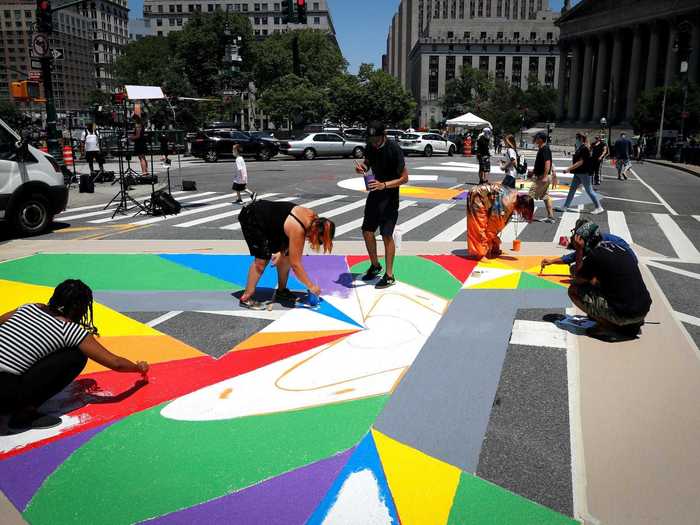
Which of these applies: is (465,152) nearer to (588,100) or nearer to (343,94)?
(343,94)

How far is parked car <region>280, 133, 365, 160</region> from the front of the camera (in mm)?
34500

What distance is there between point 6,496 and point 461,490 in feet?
8.51

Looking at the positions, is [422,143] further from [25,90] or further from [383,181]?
[383,181]

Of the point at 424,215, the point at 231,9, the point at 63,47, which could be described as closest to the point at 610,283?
the point at 424,215

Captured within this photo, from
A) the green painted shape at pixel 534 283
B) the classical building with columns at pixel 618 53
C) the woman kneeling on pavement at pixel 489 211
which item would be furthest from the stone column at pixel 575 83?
the green painted shape at pixel 534 283

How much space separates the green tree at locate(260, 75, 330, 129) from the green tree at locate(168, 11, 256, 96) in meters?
28.5

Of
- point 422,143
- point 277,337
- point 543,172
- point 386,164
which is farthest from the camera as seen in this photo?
point 422,143

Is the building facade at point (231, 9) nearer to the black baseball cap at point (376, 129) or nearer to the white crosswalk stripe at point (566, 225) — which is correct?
the white crosswalk stripe at point (566, 225)

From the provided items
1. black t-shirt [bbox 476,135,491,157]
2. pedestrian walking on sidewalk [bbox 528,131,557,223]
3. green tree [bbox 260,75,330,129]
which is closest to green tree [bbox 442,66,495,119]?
green tree [bbox 260,75,330,129]

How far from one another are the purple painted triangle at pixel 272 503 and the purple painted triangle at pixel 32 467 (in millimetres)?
849

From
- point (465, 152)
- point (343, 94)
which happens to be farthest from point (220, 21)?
point (465, 152)

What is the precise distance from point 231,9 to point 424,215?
15040 centimetres

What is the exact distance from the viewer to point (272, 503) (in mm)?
3340

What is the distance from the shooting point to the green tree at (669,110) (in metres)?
50.1
